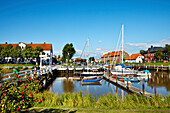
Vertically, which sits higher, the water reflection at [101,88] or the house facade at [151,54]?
the house facade at [151,54]

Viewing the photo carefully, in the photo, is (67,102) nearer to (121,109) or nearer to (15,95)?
(121,109)

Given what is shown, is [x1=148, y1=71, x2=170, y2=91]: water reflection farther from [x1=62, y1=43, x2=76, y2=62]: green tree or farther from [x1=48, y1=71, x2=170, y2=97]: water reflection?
[x1=62, y1=43, x2=76, y2=62]: green tree

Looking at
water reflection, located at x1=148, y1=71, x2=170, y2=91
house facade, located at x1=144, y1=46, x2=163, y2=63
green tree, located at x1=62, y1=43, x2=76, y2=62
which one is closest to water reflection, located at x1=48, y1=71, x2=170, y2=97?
water reflection, located at x1=148, y1=71, x2=170, y2=91

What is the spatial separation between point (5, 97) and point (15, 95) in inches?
26.8

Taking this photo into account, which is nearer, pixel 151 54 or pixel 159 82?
pixel 159 82

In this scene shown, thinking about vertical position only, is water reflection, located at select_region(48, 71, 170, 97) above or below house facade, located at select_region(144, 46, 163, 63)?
below

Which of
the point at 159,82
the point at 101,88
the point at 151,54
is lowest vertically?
the point at 101,88

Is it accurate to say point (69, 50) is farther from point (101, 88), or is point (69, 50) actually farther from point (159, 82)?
point (101, 88)

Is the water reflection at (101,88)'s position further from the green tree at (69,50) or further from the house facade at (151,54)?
the house facade at (151,54)

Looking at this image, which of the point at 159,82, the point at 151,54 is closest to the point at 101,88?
the point at 159,82

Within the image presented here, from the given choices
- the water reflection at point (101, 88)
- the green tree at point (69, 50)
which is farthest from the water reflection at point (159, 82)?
the green tree at point (69, 50)

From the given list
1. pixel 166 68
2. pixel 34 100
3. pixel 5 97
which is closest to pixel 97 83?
pixel 34 100

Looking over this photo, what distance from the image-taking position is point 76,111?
10867 millimetres

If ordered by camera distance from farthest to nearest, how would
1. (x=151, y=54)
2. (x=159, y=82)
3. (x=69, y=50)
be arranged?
(x=151, y=54), (x=69, y=50), (x=159, y=82)
